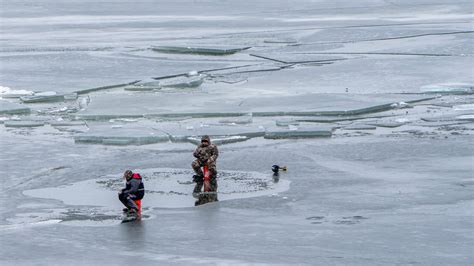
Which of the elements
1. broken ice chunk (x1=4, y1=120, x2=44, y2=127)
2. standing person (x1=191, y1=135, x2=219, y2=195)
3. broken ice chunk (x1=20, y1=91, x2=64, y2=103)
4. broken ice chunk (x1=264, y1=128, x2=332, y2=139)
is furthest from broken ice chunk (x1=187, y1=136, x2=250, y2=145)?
broken ice chunk (x1=20, y1=91, x2=64, y2=103)

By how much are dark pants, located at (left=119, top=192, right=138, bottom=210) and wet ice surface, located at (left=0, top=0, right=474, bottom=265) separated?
224 millimetres

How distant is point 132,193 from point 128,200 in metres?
0.09

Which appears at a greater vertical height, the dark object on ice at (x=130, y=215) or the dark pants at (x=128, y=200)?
the dark pants at (x=128, y=200)

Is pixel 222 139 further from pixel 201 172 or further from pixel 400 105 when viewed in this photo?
pixel 400 105

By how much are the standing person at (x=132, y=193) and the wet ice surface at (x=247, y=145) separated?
0.78 ft

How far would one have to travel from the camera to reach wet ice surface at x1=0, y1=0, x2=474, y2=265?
1199 centimetres

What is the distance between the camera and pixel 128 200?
1321 centimetres

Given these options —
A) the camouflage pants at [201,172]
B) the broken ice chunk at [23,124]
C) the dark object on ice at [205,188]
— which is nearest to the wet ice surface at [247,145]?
the broken ice chunk at [23,124]

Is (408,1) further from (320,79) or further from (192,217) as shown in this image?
(192,217)

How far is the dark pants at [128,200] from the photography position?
13.2 meters

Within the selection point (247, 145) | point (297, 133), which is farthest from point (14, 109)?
point (297, 133)

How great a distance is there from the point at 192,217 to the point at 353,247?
90.8 inches

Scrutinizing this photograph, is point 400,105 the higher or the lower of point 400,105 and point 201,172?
the higher

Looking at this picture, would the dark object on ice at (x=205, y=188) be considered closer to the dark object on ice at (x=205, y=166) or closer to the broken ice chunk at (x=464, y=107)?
the dark object on ice at (x=205, y=166)
